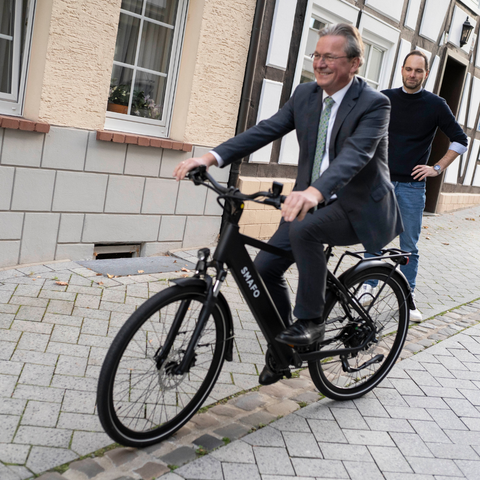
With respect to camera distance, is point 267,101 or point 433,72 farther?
point 433,72

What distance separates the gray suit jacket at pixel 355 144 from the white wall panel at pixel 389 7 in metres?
6.78

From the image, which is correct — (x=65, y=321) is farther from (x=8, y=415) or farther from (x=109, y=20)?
(x=109, y=20)

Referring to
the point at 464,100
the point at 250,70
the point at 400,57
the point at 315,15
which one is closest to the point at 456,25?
the point at 464,100

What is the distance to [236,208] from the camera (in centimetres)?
292

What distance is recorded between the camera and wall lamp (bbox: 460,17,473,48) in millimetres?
12453

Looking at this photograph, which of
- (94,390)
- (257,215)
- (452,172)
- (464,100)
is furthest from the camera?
(452,172)

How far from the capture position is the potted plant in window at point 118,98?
6.33m

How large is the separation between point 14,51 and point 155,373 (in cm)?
375

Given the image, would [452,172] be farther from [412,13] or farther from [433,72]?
[412,13]

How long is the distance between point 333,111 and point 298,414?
1646 millimetres

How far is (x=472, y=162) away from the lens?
15062 millimetres

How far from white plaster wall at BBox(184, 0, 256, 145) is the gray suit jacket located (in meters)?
3.60

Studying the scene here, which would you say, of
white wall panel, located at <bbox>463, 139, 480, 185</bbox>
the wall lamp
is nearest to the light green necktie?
the wall lamp

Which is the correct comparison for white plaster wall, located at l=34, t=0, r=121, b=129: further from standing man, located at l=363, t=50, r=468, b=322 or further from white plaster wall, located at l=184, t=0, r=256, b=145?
standing man, located at l=363, t=50, r=468, b=322
